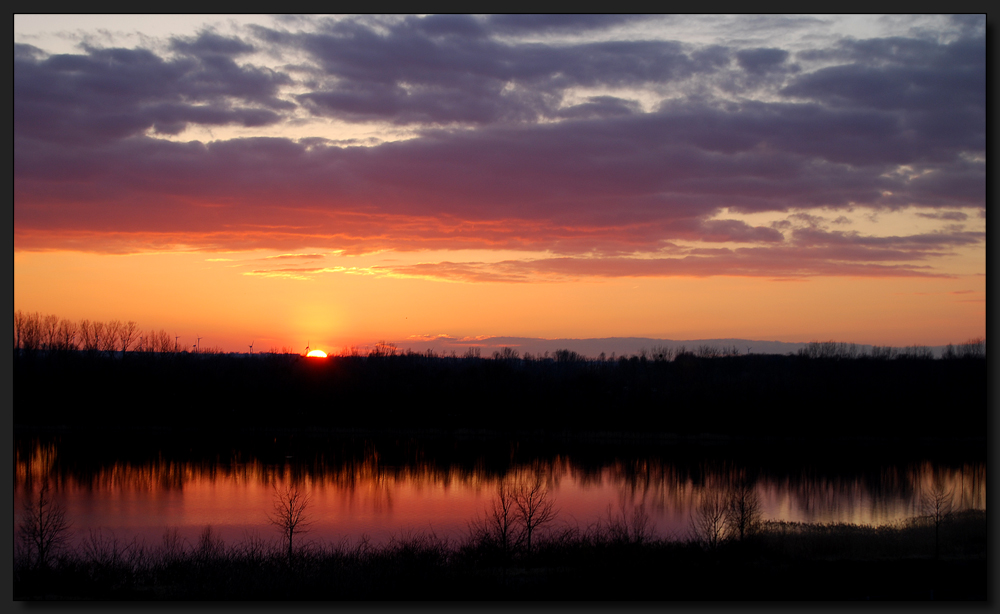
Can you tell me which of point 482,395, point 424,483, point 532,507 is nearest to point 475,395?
point 482,395

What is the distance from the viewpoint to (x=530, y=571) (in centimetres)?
1803

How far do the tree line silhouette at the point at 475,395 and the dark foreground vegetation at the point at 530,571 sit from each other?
33566 mm

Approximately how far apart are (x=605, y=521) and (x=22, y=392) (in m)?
44.5

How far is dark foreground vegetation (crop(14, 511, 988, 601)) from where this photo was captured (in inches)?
584

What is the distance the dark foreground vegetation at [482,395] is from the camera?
176 ft

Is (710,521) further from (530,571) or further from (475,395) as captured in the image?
(475,395)

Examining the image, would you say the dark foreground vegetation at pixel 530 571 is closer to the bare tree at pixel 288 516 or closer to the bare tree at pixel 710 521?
the bare tree at pixel 710 521

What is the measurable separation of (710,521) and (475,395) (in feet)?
147

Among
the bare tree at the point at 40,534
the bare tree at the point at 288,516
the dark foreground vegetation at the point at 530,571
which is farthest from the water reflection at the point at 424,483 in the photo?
the dark foreground vegetation at the point at 530,571

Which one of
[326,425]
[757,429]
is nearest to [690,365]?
[757,429]

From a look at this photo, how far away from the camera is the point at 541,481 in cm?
3719

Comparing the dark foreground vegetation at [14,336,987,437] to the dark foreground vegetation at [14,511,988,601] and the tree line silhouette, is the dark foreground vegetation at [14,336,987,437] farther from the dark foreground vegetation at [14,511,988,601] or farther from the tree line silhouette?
the dark foreground vegetation at [14,511,988,601]

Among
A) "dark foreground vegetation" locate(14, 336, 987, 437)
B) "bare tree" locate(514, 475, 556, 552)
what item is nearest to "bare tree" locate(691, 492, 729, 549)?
"bare tree" locate(514, 475, 556, 552)

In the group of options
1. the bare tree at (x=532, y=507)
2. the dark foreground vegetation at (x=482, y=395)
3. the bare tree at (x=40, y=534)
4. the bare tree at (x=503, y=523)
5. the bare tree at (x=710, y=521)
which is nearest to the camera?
the bare tree at (x=40, y=534)
